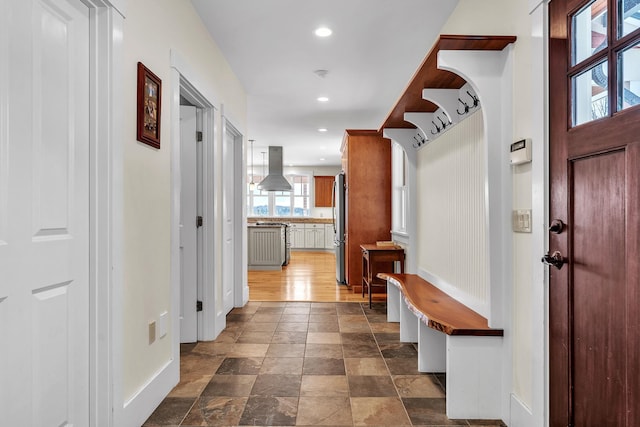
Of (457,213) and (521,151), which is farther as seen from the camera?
(457,213)

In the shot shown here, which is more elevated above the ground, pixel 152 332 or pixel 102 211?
pixel 102 211

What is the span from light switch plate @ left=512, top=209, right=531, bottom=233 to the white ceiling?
167 centimetres

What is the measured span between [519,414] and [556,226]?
0.94 metres

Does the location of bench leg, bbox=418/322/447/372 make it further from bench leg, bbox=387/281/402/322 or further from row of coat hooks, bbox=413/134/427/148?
row of coat hooks, bbox=413/134/427/148

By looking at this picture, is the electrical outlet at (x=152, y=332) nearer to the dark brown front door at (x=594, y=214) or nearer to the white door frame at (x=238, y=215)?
the dark brown front door at (x=594, y=214)

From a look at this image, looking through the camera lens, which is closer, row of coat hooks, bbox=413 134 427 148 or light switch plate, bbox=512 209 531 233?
light switch plate, bbox=512 209 531 233

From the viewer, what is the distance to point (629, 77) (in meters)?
1.20

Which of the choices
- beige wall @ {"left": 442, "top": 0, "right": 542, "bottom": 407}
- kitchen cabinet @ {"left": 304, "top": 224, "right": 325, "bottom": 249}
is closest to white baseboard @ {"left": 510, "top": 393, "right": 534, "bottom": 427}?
beige wall @ {"left": 442, "top": 0, "right": 542, "bottom": 407}

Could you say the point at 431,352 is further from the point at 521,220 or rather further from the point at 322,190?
the point at 322,190

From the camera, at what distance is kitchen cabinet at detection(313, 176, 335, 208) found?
36.9 ft

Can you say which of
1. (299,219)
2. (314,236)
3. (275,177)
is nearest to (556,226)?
(275,177)

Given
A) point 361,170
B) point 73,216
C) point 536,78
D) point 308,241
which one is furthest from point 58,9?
point 308,241

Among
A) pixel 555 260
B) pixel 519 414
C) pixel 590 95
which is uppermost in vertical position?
pixel 590 95

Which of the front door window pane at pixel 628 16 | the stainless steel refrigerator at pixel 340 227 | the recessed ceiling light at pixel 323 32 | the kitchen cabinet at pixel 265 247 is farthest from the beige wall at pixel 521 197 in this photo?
the kitchen cabinet at pixel 265 247
